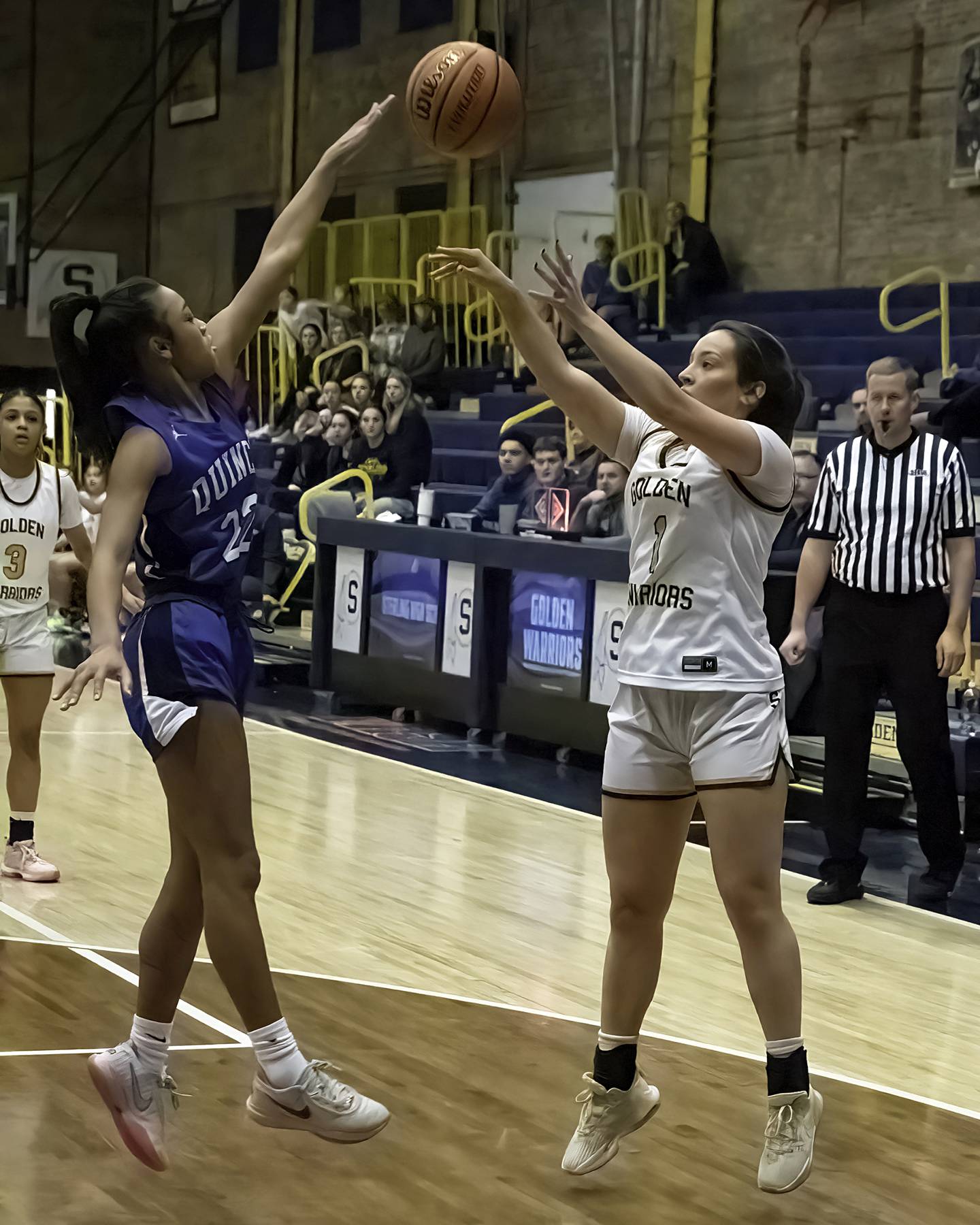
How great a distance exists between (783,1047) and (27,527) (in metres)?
3.37

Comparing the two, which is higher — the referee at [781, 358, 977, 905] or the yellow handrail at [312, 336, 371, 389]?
the yellow handrail at [312, 336, 371, 389]

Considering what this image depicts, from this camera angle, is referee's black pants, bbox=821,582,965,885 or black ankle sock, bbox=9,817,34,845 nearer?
referee's black pants, bbox=821,582,965,885

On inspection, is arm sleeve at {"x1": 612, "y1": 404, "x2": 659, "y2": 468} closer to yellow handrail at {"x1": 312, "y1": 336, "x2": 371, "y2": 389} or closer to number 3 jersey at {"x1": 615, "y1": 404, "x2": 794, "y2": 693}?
number 3 jersey at {"x1": 615, "y1": 404, "x2": 794, "y2": 693}

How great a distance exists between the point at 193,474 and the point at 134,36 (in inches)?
588

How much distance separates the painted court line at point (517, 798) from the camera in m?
5.39

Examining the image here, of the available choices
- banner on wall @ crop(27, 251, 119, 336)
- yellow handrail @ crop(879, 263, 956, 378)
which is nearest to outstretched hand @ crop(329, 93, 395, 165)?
yellow handrail @ crop(879, 263, 956, 378)

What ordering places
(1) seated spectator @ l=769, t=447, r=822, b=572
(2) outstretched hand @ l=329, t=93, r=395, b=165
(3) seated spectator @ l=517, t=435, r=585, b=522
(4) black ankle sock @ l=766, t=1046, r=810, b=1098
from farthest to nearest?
(3) seated spectator @ l=517, t=435, r=585, b=522 → (1) seated spectator @ l=769, t=447, r=822, b=572 → (2) outstretched hand @ l=329, t=93, r=395, b=165 → (4) black ankle sock @ l=766, t=1046, r=810, b=1098

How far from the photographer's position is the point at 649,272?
12.2 m

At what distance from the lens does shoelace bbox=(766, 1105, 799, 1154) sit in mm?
2912

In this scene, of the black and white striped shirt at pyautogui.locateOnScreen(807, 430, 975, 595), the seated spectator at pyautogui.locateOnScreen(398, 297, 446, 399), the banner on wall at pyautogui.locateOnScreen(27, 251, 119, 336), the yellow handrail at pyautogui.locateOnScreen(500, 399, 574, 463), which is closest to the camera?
the black and white striped shirt at pyautogui.locateOnScreen(807, 430, 975, 595)

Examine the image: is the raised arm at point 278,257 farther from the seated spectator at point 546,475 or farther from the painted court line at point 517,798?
the seated spectator at point 546,475

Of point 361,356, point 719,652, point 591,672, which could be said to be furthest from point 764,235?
point 719,652

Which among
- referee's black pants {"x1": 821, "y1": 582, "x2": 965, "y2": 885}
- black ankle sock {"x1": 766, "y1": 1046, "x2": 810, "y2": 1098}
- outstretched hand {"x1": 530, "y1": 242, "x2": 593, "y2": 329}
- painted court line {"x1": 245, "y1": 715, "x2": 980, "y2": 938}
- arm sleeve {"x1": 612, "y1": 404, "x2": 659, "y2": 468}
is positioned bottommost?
painted court line {"x1": 245, "y1": 715, "x2": 980, "y2": 938}

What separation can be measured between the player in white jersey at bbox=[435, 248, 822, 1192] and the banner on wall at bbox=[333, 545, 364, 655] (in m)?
6.33
